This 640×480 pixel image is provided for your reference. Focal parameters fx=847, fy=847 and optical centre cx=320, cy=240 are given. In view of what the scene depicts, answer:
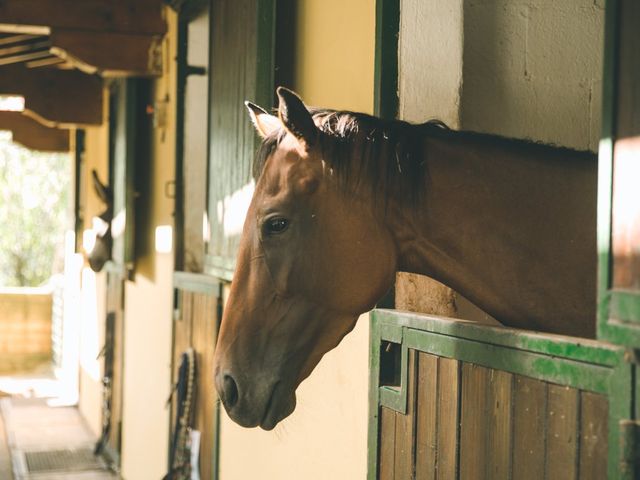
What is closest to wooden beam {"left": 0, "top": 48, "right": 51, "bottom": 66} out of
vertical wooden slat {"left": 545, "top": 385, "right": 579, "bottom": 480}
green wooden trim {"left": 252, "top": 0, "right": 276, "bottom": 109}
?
green wooden trim {"left": 252, "top": 0, "right": 276, "bottom": 109}

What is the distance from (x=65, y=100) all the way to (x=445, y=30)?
4819 millimetres

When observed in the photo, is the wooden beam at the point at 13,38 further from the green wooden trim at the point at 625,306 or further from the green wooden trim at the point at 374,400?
the green wooden trim at the point at 625,306

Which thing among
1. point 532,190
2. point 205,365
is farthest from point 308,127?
point 205,365

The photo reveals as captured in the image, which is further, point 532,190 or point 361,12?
point 361,12

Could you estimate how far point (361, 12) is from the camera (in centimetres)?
215

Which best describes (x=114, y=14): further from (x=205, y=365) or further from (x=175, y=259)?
(x=205, y=365)

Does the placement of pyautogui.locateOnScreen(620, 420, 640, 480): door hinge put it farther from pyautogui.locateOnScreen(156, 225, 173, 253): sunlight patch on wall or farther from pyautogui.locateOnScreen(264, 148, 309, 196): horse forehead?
pyautogui.locateOnScreen(156, 225, 173, 253): sunlight patch on wall

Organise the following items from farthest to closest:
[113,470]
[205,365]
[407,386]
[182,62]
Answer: [113,470], [182,62], [205,365], [407,386]

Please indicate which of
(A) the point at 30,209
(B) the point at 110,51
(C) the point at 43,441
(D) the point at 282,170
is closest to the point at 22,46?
(B) the point at 110,51

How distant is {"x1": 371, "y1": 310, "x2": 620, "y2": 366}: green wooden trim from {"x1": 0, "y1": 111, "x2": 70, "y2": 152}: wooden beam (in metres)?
6.60

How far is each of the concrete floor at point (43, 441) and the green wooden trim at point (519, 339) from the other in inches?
159

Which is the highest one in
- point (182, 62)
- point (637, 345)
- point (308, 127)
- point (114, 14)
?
point (114, 14)

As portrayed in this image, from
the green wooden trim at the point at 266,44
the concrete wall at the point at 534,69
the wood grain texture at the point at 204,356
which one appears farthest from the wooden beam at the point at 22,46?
the concrete wall at the point at 534,69

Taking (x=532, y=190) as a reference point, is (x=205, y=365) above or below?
below
